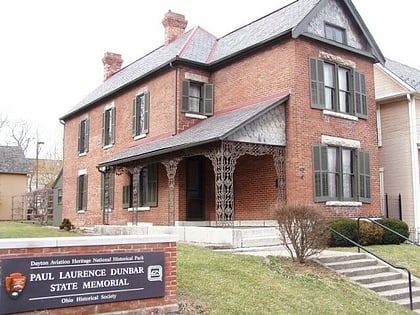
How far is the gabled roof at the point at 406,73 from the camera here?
22.3 meters

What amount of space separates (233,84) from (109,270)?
1239 centimetres

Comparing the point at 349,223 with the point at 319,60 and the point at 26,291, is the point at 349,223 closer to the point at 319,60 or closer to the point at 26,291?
the point at 319,60

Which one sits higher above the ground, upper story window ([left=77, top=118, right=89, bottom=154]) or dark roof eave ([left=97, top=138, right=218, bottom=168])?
upper story window ([left=77, top=118, right=89, bottom=154])

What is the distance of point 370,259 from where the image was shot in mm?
12453

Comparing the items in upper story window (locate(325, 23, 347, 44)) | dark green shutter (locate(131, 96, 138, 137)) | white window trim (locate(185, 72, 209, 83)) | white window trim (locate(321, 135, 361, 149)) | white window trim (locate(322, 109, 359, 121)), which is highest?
upper story window (locate(325, 23, 347, 44))

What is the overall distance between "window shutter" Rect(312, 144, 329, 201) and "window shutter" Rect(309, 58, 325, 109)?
1467 mm

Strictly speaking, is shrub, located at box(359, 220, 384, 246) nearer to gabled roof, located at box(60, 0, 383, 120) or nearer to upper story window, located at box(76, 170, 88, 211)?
gabled roof, located at box(60, 0, 383, 120)

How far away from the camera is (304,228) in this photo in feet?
35.1

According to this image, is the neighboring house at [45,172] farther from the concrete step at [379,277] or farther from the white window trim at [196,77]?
the concrete step at [379,277]

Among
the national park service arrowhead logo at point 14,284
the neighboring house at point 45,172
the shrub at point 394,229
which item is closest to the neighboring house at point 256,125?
the shrub at point 394,229

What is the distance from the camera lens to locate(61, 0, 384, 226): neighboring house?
51.8 ft

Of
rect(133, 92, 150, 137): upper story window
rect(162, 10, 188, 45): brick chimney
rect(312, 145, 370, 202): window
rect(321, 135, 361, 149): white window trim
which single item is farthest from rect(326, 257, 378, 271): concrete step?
rect(162, 10, 188, 45): brick chimney

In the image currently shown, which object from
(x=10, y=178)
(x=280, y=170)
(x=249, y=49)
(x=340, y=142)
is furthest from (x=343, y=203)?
(x=10, y=178)

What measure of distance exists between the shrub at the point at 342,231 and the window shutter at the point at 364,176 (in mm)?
2606
